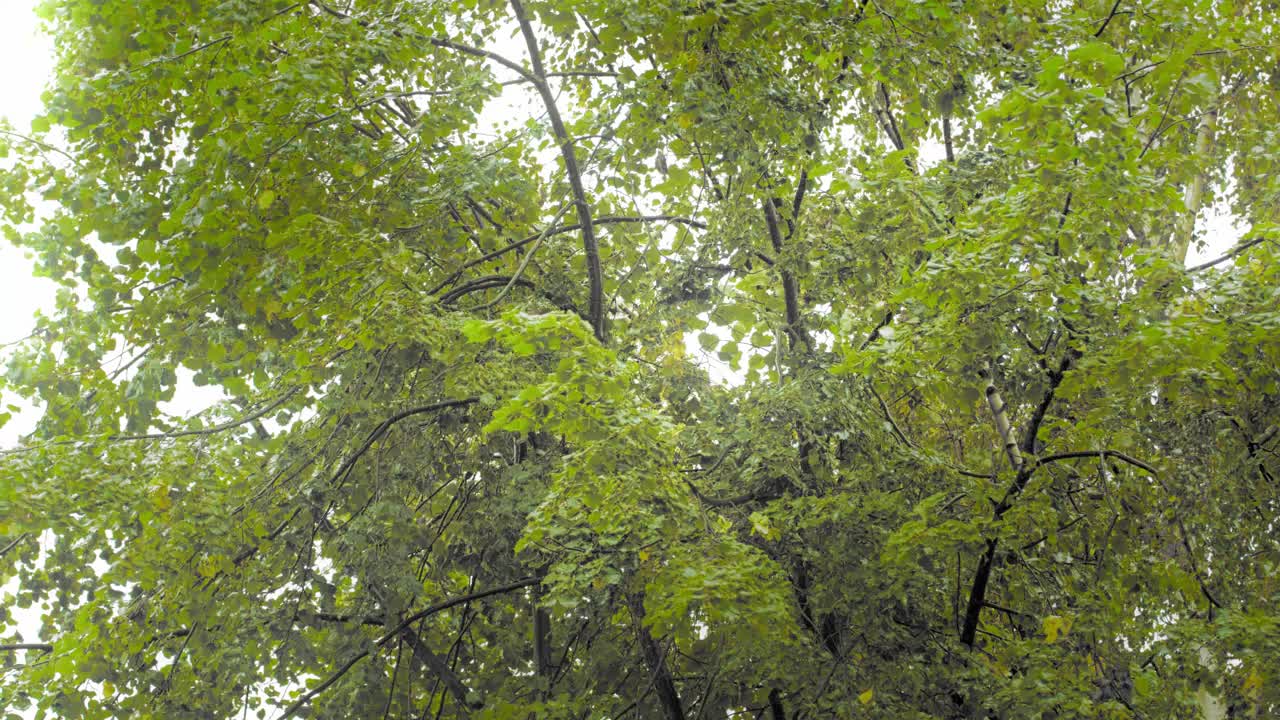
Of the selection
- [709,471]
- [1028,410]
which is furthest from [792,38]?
[1028,410]

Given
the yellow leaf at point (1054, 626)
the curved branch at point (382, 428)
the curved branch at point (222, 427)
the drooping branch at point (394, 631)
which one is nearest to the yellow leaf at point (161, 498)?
the curved branch at point (222, 427)

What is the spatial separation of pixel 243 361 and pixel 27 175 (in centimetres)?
159

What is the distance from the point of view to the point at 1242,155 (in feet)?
19.5

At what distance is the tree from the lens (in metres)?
3.28

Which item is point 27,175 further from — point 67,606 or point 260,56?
point 67,606

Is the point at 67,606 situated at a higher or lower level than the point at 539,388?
higher

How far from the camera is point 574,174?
14.4 ft

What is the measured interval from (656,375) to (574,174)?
111cm

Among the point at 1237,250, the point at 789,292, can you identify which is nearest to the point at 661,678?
the point at 789,292

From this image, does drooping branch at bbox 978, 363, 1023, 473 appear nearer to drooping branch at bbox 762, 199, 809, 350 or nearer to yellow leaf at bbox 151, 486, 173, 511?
drooping branch at bbox 762, 199, 809, 350

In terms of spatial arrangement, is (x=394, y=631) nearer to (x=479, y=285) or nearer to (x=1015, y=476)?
(x=479, y=285)

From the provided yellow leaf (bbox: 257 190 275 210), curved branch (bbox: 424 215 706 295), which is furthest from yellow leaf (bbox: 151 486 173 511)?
curved branch (bbox: 424 215 706 295)

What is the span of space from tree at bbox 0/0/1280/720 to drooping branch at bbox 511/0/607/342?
31mm

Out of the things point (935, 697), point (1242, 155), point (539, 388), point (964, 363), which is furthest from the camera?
point (1242, 155)
